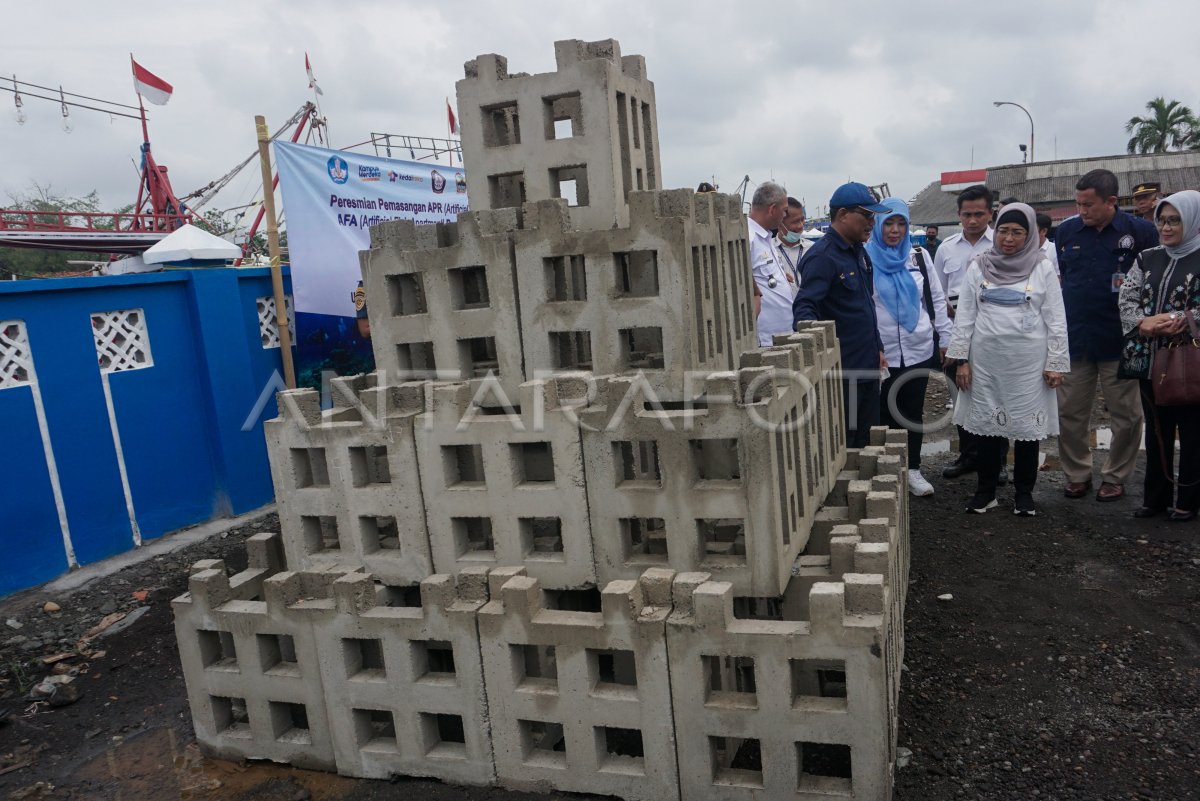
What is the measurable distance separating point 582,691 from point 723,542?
0.78 m

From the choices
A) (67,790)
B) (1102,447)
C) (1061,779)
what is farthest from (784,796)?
(1102,447)

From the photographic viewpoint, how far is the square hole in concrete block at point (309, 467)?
3336 millimetres

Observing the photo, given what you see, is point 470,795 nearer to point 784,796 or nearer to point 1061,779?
point 784,796

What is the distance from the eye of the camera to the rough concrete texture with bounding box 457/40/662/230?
329cm

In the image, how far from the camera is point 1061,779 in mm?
2943

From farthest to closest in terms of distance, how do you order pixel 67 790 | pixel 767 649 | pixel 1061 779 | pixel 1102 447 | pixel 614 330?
1. pixel 1102 447
2. pixel 67 790
3. pixel 614 330
4. pixel 1061 779
5. pixel 767 649

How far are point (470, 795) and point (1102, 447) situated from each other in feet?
22.3

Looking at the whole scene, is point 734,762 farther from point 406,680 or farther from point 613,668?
point 406,680

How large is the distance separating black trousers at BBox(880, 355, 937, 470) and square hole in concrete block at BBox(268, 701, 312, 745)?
186 inches

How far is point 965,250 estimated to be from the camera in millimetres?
7262

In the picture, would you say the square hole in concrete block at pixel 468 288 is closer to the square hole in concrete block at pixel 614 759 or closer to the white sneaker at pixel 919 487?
the square hole in concrete block at pixel 614 759

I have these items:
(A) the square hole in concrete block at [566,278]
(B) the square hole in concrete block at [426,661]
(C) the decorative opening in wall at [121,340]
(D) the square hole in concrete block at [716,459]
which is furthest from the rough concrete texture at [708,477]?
(C) the decorative opening in wall at [121,340]

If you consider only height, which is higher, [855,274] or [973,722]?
[855,274]

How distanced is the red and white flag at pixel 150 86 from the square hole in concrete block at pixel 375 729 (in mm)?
10138
